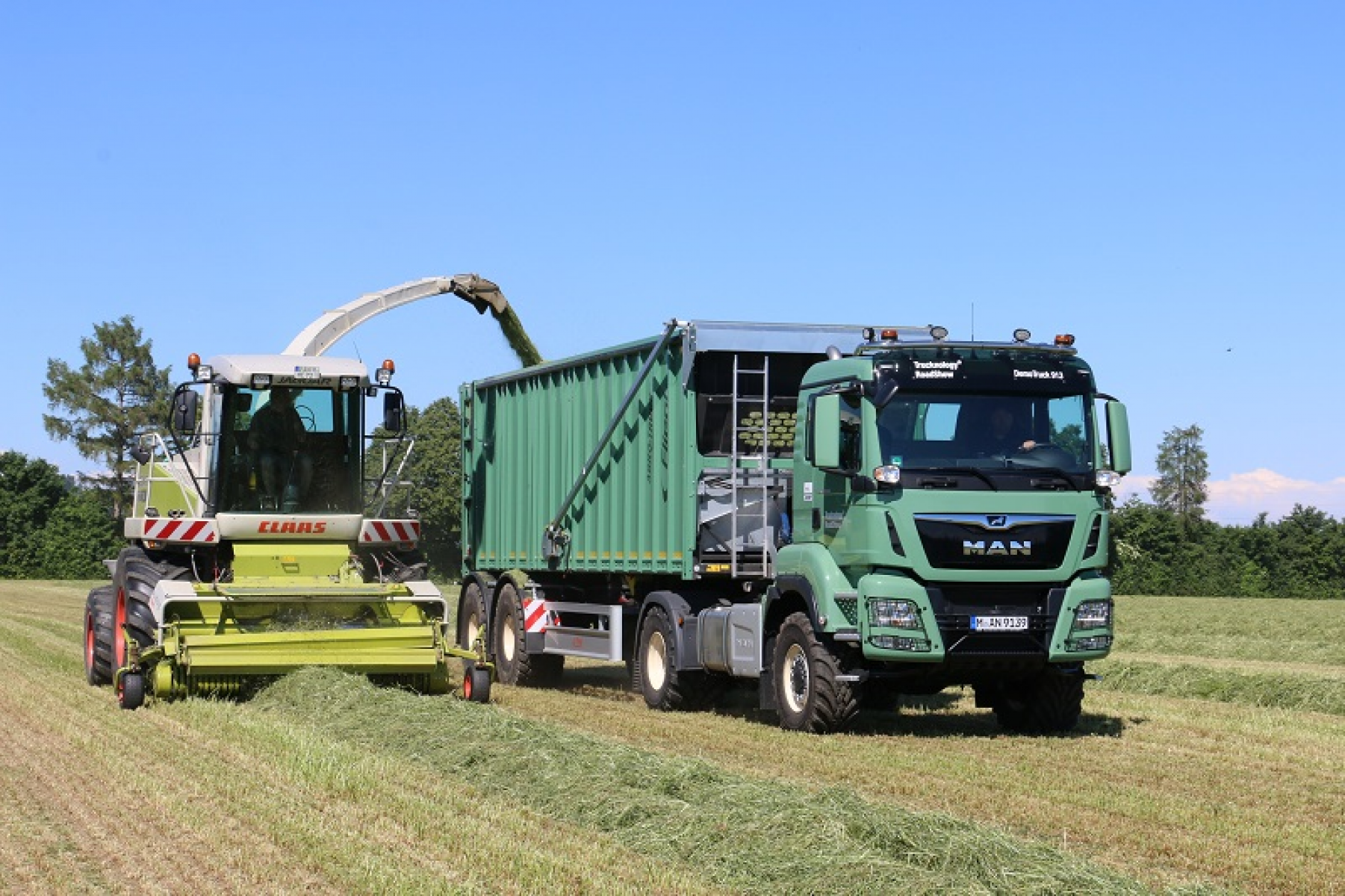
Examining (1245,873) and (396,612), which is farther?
(396,612)

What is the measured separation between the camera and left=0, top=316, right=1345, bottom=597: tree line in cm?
7169

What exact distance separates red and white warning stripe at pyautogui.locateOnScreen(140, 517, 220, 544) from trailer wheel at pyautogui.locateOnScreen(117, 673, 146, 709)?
1971 mm

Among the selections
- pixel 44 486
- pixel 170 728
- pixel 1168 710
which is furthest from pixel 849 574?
pixel 44 486

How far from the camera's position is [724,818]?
29.2 ft

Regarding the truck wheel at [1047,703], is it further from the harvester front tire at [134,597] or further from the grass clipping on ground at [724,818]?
the harvester front tire at [134,597]

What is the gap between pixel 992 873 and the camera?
7.54m

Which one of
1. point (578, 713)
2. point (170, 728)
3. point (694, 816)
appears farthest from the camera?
point (578, 713)

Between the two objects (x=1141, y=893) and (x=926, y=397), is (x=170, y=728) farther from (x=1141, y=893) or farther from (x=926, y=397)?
(x=1141, y=893)

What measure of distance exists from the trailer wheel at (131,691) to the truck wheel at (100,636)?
2692 millimetres

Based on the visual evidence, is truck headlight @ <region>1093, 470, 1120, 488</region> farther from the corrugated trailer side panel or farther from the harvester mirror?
the harvester mirror

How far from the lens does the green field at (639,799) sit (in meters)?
7.91

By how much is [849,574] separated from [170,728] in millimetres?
5479

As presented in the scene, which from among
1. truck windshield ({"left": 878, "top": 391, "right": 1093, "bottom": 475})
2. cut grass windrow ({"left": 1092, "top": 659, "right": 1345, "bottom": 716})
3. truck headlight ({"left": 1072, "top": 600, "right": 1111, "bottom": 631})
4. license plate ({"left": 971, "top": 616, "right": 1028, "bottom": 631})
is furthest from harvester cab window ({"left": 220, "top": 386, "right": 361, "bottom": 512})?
cut grass windrow ({"left": 1092, "top": 659, "right": 1345, "bottom": 716})

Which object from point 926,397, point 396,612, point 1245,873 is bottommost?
point 1245,873
